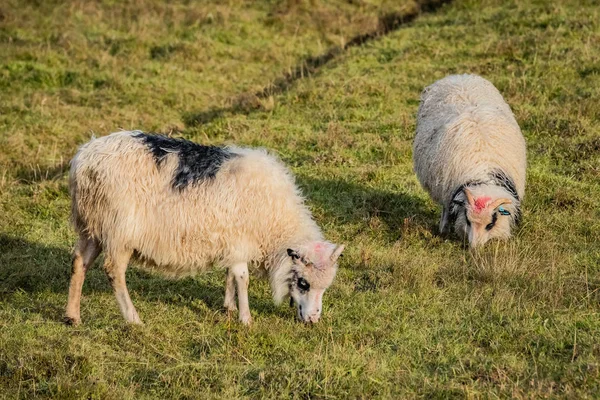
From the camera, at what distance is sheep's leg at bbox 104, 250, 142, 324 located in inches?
261

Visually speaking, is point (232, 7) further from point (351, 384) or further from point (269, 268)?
point (351, 384)

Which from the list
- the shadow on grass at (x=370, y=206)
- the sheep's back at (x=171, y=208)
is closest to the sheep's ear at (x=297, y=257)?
the sheep's back at (x=171, y=208)

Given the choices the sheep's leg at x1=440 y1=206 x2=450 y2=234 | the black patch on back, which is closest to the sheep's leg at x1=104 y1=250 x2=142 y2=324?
the black patch on back

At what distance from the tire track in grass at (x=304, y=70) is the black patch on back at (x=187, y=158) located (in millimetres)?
6148

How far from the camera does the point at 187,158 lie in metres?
6.75

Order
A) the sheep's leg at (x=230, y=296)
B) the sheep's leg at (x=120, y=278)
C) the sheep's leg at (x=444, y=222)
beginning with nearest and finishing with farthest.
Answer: the sheep's leg at (x=120, y=278) < the sheep's leg at (x=230, y=296) < the sheep's leg at (x=444, y=222)

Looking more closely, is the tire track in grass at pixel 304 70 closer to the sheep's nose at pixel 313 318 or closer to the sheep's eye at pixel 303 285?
Answer: the sheep's eye at pixel 303 285

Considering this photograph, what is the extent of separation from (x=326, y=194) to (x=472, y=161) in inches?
76.6

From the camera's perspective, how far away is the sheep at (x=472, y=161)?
8102mm

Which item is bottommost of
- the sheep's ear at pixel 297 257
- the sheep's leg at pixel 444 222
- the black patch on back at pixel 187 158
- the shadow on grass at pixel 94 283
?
the shadow on grass at pixel 94 283

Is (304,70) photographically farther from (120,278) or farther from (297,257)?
(120,278)

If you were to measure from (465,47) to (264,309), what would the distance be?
9.49 meters

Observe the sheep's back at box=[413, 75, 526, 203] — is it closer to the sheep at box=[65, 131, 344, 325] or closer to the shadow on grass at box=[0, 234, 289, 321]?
the sheep at box=[65, 131, 344, 325]

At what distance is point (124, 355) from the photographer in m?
6.11
